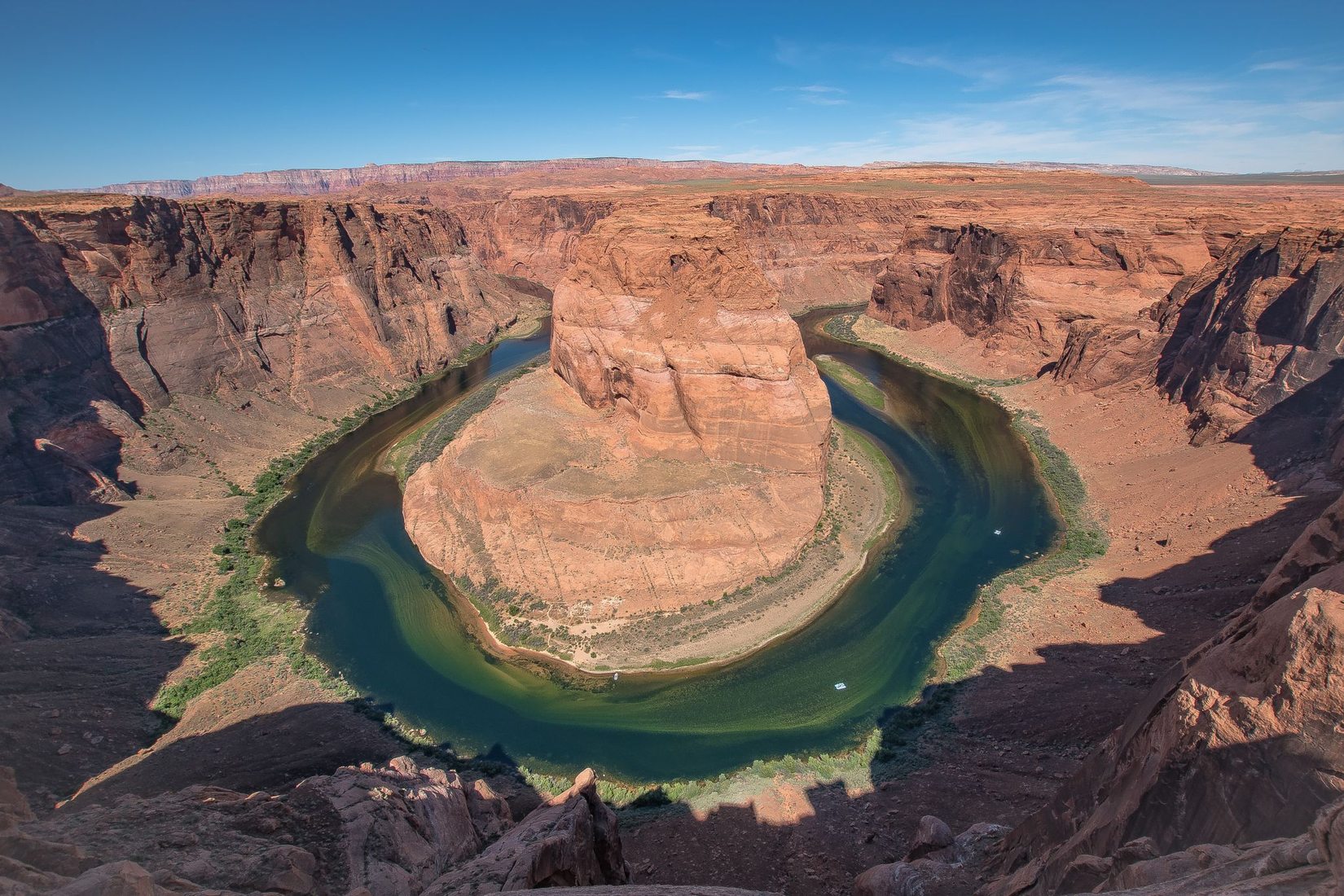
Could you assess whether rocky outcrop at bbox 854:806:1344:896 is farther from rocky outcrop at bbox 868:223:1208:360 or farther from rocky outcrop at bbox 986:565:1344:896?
rocky outcrop at bbox 868:223:1208:360

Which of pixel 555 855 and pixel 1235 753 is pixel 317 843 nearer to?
pixel 555 855

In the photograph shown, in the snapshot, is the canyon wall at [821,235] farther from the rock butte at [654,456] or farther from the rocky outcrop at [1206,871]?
the rocky outcrop at [1206,871]

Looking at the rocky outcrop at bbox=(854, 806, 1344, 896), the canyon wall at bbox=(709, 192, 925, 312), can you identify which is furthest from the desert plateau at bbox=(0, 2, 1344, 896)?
the canyon wall at bbox=(709, 192, 925, 312)

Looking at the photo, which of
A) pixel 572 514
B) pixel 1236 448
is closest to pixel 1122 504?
pixel 1236 448

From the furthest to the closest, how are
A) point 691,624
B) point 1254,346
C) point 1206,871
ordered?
point 1254,346 < point 691,624 < point 1206,871

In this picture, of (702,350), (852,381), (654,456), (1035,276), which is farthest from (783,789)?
(1035,276)

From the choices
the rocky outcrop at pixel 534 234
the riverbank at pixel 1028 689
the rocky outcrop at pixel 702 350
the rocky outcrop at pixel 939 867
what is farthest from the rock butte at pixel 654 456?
the rocky outcrop at pixel 534 234
